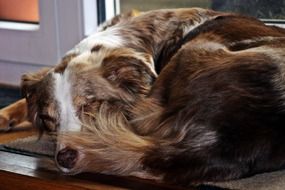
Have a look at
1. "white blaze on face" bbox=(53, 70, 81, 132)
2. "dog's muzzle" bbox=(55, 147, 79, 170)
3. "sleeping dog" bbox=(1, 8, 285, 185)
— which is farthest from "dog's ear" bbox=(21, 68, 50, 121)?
"dog's muzzle" bbox=(55, 147, 79, 170)

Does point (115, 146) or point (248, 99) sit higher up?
point (248, 99)

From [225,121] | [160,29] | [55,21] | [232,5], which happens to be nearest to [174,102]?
[225,121]

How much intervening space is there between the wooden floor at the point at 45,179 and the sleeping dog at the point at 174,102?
3 cm

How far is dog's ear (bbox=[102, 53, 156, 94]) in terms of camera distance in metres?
1.64

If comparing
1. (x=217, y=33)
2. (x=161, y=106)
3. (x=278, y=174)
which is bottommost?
(x=278, y=174)

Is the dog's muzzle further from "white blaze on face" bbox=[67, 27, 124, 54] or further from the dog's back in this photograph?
A: "white blaze on face" bbox=[67, 27, 124, 54]

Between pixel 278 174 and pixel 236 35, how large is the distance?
37cm

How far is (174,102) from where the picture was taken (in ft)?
4.59

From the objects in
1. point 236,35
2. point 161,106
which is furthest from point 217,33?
point 161,106

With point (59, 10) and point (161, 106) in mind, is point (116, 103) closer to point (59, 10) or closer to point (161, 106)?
point (161, 106)

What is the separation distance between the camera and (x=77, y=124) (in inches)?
61.7

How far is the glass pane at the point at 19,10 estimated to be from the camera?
238 cm

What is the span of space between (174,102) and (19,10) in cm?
121

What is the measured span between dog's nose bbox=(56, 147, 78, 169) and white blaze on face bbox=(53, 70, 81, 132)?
0.12 meters
